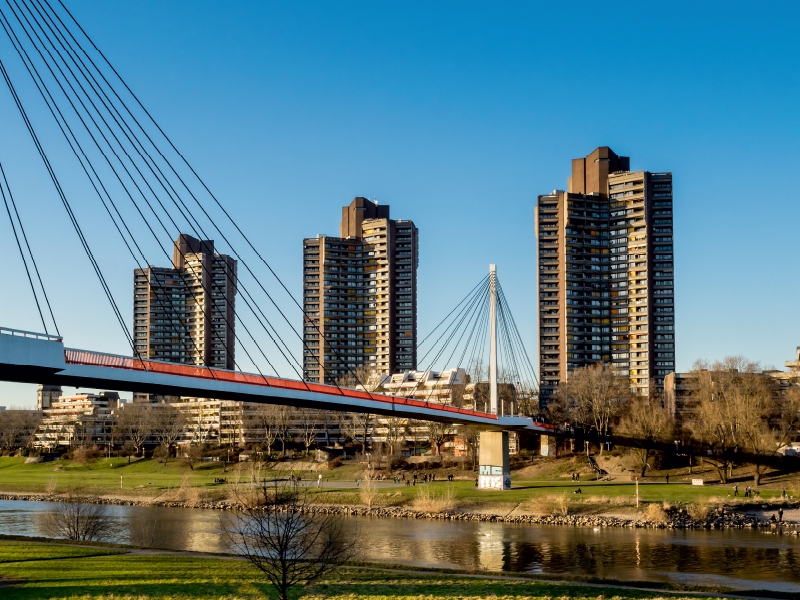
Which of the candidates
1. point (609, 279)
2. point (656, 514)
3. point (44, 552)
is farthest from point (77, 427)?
point (44, 552)

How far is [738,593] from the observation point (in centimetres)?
2369

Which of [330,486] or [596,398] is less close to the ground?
[596,398]

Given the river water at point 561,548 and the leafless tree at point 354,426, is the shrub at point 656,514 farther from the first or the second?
the leafless tree at point 354,426

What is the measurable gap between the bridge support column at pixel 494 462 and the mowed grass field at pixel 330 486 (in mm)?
1039

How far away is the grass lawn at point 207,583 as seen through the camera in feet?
69.4

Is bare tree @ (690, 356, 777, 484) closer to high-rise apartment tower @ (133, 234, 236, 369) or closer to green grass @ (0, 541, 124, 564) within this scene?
green grass @ (0, 541, 124, 564)

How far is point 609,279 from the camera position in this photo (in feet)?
371

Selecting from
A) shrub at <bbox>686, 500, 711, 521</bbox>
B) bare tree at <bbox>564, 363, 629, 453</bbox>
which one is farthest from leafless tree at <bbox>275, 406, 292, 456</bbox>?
shrub at <bbox>686, 500, 711, 521</bbox>

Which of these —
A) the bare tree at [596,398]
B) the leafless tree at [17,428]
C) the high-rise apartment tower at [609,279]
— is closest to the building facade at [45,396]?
the leafless tree at [17,428]

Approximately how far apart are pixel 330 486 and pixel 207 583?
42.9 m

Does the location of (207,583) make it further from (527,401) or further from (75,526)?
Result: (527,401)

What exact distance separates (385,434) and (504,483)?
134 ft

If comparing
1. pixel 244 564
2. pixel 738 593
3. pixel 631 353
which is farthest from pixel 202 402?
pixel 738 593

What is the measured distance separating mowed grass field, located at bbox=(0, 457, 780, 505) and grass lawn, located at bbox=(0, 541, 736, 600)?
2901 centimetres
